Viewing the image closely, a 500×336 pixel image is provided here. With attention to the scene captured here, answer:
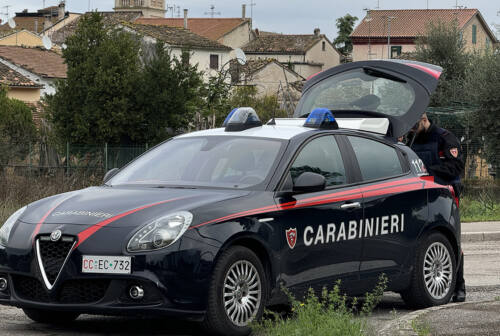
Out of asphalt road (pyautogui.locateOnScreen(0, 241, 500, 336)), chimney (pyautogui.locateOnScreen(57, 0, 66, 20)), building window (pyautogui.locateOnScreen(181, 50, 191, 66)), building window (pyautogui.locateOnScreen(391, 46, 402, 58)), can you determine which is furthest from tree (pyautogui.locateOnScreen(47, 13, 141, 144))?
chimney (pyautogui.locateOnScreen(57, 0, 66, 20))

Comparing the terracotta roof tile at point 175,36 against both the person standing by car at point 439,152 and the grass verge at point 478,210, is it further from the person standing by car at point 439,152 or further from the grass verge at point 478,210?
the person standing by car at point 439,152

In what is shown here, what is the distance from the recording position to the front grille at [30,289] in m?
7.20

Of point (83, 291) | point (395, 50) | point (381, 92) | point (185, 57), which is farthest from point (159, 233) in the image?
point (395, 50)

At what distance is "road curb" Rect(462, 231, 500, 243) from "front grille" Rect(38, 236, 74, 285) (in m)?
11.8

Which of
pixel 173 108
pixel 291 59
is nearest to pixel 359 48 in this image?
pixel 291 59

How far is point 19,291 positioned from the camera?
7395 mm

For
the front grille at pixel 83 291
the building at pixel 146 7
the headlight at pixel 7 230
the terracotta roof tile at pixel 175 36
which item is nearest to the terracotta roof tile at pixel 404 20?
the terracotta roof tile at pixel 175 36

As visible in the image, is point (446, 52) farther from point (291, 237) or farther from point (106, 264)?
point (106, 264)

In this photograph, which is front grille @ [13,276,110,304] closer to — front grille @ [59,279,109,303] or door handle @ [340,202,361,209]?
front grille @ [59,279,109,303]

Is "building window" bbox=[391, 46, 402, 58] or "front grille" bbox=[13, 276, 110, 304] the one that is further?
"building window" bbox=[391, 46, 402, 58]

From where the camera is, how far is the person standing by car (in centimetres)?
1010

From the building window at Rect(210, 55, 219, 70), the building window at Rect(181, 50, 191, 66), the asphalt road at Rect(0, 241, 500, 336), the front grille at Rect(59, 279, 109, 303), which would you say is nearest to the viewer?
the front grille at Rect(59, 279, 109, 303)

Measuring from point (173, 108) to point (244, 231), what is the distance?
2326 cm

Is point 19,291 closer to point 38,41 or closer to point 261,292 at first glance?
point 261,292
